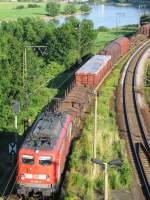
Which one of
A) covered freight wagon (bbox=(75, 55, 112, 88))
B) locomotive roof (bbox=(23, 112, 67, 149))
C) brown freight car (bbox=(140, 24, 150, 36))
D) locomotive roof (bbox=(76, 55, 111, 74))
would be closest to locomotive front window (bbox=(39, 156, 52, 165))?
locomotive roof (bbox=(23, 112, 67, 149))

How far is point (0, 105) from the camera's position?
117 ft

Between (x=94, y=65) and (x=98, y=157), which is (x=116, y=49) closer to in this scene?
(x=94, y=65)

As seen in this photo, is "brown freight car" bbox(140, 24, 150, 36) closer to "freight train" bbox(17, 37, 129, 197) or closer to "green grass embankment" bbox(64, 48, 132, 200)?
"green grass embankment" bbox(64, 48, 132, 200)

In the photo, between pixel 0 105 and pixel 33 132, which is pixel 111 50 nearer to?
pixel 0 105

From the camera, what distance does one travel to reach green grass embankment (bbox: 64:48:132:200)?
2254cm

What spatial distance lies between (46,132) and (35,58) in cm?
2842

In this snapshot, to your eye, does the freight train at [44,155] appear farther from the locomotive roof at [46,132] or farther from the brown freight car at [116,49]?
the brown freight car at [116,49]

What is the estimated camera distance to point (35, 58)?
50.4 meters

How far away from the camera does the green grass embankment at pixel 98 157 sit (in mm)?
22536

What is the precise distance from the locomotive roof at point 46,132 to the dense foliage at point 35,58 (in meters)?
11.8

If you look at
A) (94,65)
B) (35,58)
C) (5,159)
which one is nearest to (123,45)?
(94,65)

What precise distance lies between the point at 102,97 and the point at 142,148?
556 inches

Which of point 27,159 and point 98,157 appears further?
point 98,157

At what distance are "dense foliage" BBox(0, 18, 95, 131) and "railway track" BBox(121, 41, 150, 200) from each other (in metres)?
8.74
